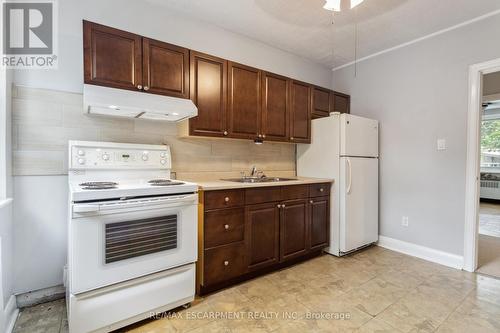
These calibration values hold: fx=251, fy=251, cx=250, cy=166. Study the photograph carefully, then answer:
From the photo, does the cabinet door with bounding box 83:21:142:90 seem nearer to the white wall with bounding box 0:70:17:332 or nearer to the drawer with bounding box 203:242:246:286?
the white wall with bounding box 0:70:17:332

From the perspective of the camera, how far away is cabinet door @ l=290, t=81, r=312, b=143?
2.97 meters

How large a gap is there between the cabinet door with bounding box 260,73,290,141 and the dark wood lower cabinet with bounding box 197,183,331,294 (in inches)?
25.7

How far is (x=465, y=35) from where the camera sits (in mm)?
2596

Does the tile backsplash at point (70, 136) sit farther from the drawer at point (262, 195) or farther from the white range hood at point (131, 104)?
the drawer at point (262, 195)

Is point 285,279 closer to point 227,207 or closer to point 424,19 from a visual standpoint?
point 227,207

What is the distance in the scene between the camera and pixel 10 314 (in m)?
1.67

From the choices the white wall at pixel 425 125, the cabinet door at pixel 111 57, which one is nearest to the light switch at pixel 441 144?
the white wall at pixel 425 125

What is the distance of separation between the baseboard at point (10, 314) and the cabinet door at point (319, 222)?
2.49m

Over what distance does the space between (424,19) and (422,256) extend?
8.36ft

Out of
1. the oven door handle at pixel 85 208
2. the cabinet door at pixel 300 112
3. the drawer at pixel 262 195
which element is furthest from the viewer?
the cabinet door at pixel 300 112

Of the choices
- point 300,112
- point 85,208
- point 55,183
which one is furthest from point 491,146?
point 55,183

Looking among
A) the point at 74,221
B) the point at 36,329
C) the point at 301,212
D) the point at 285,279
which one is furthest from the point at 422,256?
the point at 36,329

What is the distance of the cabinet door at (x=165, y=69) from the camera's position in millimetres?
2047

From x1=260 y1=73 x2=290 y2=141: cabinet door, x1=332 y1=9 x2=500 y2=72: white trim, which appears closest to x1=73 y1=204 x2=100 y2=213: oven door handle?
x1=260 y1=73 x2=290 y2=141: cabinet door
